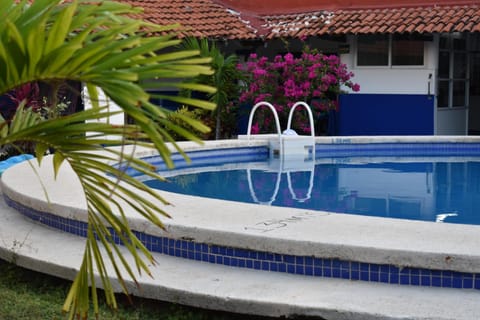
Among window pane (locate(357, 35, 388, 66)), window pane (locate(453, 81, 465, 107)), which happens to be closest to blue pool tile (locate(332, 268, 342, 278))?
window pane (locate(357, 35, 388, 66))

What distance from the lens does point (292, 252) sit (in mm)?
4691

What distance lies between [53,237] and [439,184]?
604cm

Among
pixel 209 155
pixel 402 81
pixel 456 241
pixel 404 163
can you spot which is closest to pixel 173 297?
pixel 456 241

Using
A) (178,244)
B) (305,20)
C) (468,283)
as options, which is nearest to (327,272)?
(468,283)

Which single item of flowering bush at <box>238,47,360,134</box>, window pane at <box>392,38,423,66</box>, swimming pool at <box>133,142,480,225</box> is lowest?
swimming pool at <box>133,142,480,225</box>

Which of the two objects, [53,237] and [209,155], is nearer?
[53,237]

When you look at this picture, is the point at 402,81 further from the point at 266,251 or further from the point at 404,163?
the point at 266,251

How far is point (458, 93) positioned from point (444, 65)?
1084 mm

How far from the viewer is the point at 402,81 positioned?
16.4m

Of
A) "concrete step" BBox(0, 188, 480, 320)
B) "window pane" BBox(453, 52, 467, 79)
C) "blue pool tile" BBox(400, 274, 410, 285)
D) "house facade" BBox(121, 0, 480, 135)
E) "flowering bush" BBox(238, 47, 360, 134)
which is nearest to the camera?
"concrete step" BBox(0, 188, 480, 320)

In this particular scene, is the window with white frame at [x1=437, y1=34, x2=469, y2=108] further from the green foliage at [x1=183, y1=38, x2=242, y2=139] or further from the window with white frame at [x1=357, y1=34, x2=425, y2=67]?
the green foliage at [x1=183, y1=38, x2=242, y2=139]

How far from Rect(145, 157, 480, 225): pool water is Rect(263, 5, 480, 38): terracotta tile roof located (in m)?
3.50

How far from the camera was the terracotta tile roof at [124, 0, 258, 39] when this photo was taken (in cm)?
1670

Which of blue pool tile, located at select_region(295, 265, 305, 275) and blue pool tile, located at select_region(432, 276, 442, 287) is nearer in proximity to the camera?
blue pool tile, located at select_region(432, 276, 442, 287)
